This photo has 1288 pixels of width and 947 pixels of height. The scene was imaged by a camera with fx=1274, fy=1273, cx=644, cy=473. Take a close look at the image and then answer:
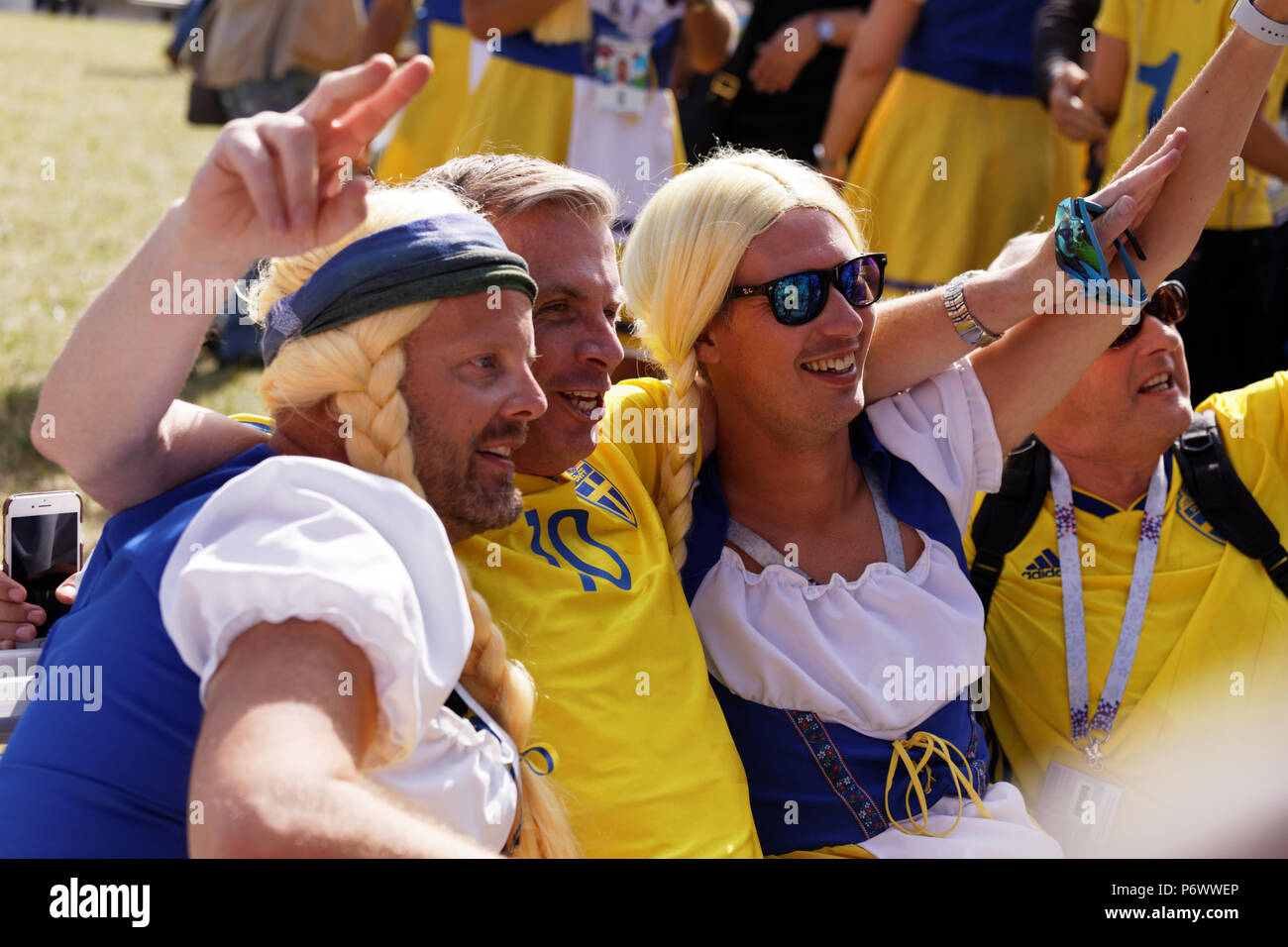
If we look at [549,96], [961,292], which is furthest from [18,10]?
Result: [961,292]

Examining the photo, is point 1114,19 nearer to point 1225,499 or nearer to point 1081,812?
point 1225,499

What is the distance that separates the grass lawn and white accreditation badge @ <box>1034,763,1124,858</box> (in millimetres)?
1999

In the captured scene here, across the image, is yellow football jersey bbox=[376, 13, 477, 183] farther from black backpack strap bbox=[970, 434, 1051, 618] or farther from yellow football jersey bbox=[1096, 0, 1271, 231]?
black backpack strap bbox=[970, 434, 1051, 618]

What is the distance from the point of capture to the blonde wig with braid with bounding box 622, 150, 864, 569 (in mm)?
2447

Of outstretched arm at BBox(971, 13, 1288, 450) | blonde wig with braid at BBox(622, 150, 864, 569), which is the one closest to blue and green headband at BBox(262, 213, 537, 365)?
blonde wig with braid at BBox(622, 150, 864, 569)

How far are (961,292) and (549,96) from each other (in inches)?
88.9

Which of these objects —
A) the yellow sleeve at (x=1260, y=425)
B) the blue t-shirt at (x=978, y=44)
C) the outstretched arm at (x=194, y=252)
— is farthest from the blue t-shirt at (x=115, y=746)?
the blue t-shirt at (x=978, y=44)

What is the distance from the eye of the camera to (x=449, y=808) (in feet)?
5.19

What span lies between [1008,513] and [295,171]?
5.98ft

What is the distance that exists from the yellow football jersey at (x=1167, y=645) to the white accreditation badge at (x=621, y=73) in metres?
2.28

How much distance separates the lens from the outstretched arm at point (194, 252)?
150 centimetres

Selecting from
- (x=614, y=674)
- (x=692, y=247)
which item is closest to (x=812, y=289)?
(x=692, y=247)

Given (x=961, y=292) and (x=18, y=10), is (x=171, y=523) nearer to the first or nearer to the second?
(x=961, y=292)

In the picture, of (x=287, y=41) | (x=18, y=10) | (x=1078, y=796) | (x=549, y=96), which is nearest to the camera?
(x=1078, y=796)
